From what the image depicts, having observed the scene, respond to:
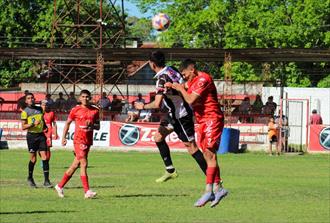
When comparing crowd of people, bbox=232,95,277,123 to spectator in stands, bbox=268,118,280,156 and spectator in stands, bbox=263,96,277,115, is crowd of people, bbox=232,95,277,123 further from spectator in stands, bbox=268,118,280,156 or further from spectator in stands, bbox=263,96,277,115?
spectator in stands, bbox=268,118,280,156

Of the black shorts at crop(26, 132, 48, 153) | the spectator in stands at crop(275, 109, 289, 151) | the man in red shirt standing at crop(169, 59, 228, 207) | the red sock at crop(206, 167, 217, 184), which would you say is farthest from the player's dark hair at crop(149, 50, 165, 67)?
the spectator in stands at crop(275, 109, 289, 151)

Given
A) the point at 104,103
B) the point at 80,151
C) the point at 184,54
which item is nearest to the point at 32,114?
the point at 80,151

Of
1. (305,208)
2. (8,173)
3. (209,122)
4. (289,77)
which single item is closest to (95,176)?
(8,173)

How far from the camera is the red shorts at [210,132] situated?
1259 cm

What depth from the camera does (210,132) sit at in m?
12.6

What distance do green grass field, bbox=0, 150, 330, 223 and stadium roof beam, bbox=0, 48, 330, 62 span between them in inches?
332

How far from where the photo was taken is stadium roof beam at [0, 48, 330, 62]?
153ft

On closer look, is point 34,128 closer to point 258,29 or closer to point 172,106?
point 172,106

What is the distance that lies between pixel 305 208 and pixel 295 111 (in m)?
25.5

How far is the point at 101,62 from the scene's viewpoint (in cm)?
4603

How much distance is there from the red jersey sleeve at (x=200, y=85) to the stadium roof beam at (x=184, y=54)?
1309 inches

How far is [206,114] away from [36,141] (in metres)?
13.8

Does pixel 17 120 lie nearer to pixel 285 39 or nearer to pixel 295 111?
pixel 295 111

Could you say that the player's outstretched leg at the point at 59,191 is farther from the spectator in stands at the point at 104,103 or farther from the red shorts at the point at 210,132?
the spectator in stands at the point at 104,103
